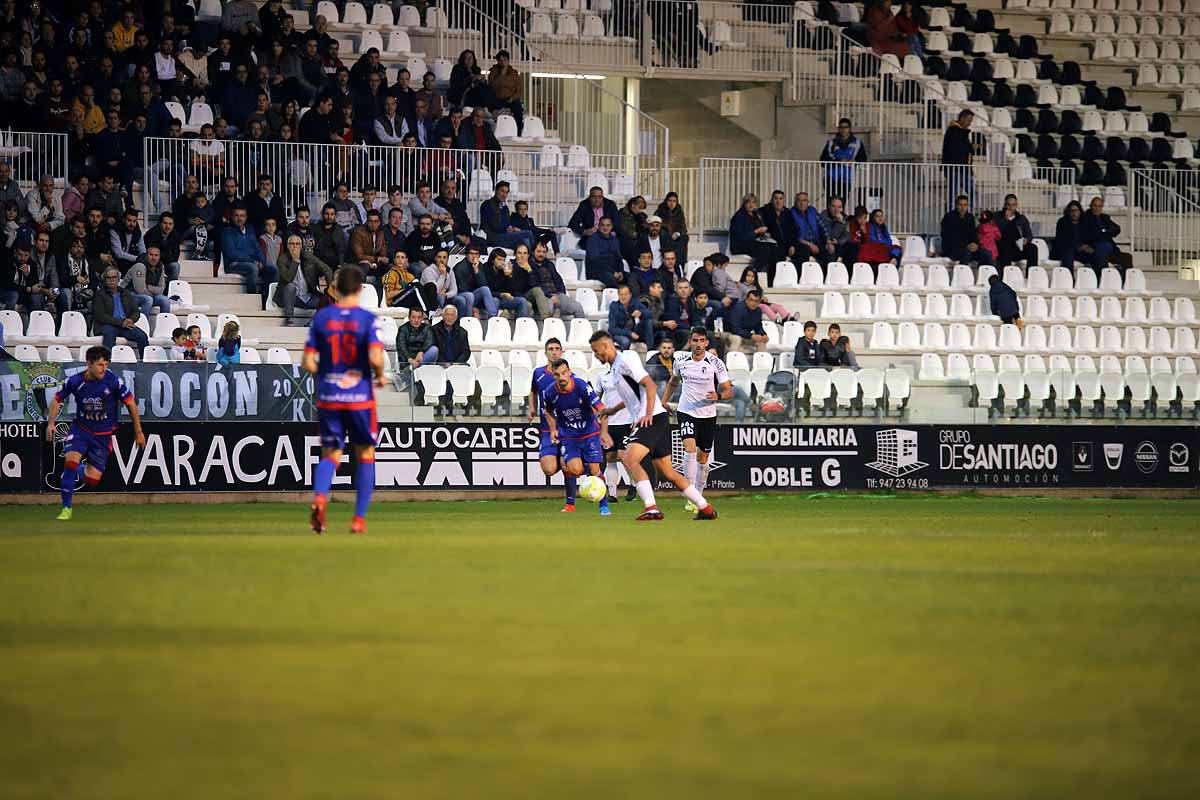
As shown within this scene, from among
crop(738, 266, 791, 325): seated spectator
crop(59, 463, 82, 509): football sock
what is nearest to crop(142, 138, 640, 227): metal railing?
crop(738, 266, 791, 325): seated spectator

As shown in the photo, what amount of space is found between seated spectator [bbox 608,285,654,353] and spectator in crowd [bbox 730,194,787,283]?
458cm

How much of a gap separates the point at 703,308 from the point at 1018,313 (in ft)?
21.1

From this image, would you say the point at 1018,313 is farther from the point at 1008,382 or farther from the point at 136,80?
the point at 136,80

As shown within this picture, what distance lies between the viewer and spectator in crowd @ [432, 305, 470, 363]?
23.7 meters

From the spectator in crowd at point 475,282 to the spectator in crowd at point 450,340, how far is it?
249cm

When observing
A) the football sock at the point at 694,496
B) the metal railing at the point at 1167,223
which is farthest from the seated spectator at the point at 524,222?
the metal railing at the point at 1167,223

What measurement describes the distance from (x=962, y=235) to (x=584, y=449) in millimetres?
14083

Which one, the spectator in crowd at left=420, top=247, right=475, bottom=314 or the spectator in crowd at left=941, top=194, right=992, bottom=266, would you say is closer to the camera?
the spectator in crowd at left=420, top=247, right=475, bottom=314

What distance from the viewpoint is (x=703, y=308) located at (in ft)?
88.0

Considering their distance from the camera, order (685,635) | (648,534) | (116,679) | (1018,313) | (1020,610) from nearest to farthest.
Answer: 1. (116,679)
2. (685,635)
3. (1020,610)
4. (648,534)
5. (1018,313)

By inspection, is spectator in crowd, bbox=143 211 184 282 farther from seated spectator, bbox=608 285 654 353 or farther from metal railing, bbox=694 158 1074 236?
metal railing, bbox=694 158 1074 236

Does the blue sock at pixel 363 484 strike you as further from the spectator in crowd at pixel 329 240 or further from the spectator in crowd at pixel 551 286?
the spectator in crowd at pixel 551 286

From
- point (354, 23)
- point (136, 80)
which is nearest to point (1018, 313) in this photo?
point (354, 23)

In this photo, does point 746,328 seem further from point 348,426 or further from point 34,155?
point 348,426
